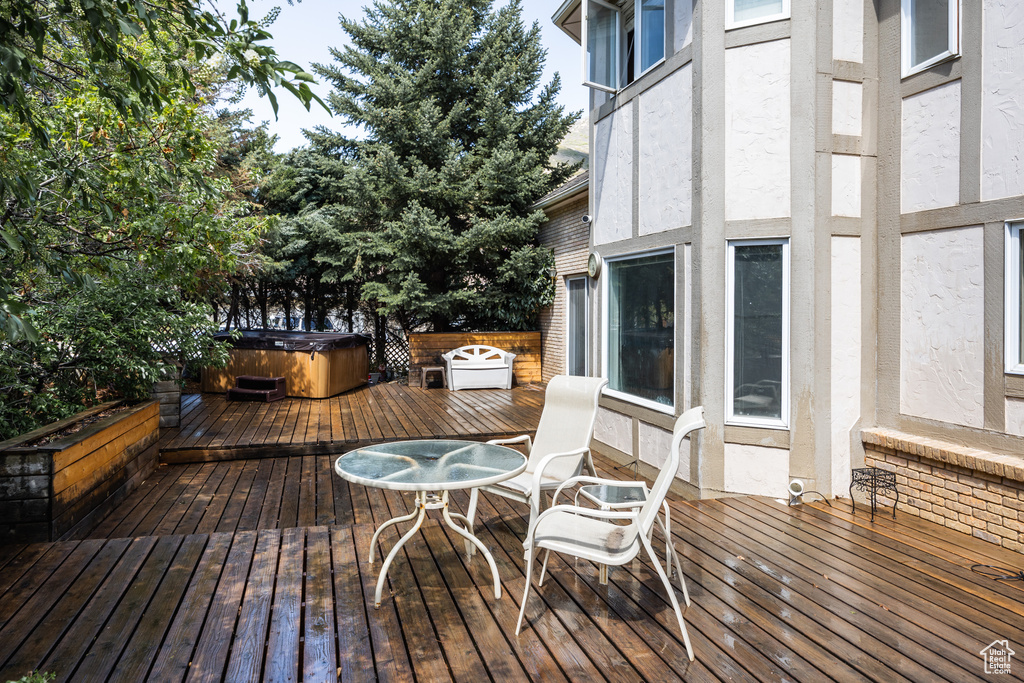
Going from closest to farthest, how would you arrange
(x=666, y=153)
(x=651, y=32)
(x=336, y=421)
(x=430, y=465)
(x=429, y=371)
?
(x=430, y=465)
(x=666, y=153)
(x=651, y=32)
(x=336, y=421)
(x=429, y=371)

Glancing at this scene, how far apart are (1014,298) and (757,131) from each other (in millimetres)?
2033

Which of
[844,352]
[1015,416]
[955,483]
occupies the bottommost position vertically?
[955,483]

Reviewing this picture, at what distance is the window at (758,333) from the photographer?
15.6 ft

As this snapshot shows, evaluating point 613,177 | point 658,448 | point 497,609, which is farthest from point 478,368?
point 497,609

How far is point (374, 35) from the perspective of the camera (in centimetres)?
1278

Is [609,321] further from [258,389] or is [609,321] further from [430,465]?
[258,389]

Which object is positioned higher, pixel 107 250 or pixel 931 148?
pixel 931 148

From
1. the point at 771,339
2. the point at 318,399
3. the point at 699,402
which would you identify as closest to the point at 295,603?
the point at 699,402

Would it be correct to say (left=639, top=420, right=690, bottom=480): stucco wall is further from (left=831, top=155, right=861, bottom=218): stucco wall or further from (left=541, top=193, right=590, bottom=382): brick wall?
(left=541, top=193, right=590, bottom=382): brick wall

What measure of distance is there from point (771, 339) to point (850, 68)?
214 cm

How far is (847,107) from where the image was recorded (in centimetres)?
475

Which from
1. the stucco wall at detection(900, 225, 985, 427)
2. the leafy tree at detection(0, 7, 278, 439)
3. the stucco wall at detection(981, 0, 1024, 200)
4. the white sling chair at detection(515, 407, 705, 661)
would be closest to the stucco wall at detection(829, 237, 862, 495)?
the stucco wall at detection(900, 225, 985, 427)

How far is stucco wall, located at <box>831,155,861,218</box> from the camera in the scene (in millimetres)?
4730

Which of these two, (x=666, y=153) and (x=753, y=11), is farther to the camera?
(x=666, y=153)
